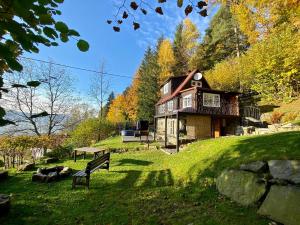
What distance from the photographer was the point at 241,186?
7.13m

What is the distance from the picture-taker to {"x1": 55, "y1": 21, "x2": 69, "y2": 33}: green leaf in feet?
5.44

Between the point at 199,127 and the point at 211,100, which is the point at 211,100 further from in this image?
the point at 199,127

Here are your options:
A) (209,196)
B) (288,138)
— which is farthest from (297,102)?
(209,196)

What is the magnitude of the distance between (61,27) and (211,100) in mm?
23343

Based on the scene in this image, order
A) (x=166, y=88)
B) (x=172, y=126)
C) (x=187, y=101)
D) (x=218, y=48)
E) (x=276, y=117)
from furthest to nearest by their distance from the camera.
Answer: (x=218, y=48) < (x=166, y=88) < (x=172, y=126) < (x=187, y=101) < (x=276, y=117)

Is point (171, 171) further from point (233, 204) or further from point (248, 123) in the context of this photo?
point (248, 123)

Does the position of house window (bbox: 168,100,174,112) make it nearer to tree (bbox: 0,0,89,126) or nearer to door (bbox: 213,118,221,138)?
door (bbox: 213,118,221,138)

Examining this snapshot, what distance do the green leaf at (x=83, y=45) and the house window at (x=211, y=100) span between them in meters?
22.5

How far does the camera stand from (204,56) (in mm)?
41969

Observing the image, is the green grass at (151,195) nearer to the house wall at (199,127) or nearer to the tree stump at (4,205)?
the tree stump at (4,205)

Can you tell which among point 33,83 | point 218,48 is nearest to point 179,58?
point 218,48

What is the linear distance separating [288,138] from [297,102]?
61.3 ft

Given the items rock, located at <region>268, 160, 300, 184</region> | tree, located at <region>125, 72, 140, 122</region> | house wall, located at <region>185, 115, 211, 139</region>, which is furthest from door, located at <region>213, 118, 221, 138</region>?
tree, located at <region>125, 72, 140, 122</region>

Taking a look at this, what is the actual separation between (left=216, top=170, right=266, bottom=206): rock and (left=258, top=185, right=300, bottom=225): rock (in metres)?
0.44
